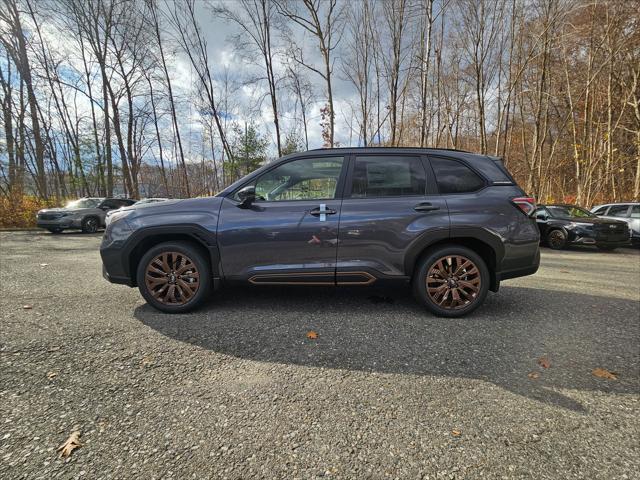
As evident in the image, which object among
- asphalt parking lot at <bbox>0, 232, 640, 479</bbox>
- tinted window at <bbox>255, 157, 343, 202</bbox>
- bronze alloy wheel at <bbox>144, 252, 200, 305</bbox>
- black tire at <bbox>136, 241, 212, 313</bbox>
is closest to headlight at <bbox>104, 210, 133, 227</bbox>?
black tire at <bbox>136, 241, 212, 313</bbox>

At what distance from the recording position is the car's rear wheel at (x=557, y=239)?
8.69 metres

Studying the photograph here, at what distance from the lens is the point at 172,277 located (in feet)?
10.4

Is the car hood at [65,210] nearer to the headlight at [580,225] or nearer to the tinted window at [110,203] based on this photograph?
the tinted window at [110,203]

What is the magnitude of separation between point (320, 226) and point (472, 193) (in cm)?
171

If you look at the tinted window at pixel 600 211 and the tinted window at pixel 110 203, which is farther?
the tinted window at pixel 110 203

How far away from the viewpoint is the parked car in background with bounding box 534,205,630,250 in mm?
8164

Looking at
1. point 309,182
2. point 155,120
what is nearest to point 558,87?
point 309,182

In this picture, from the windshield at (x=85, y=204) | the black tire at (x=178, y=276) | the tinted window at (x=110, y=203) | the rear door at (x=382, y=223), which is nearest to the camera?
the rear door at (x=382, y=223)

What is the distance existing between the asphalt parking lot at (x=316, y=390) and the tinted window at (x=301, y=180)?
1313 mm

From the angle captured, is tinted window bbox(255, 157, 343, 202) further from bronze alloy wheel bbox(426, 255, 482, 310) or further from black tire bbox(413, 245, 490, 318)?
bronze alloy wheel bbox(426, 255, 482, 310)

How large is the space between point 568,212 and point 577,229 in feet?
3.31

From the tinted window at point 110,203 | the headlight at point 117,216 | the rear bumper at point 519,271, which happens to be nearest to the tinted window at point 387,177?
the rear bumper at point 519,271

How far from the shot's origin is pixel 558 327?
3.03m

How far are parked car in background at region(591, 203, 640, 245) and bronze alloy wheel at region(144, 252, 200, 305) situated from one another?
11769mm
